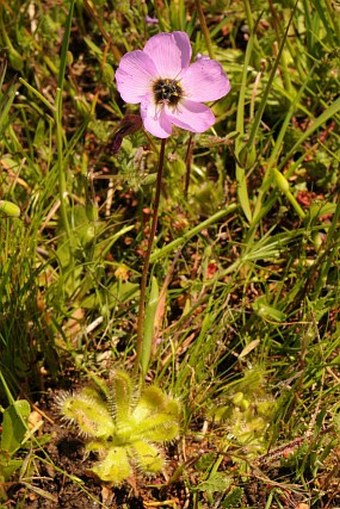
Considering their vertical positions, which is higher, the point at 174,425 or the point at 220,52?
the point at 220,52

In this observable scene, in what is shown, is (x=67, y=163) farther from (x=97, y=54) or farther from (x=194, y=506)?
(x=194, y=506)

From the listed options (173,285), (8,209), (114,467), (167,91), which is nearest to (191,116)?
(167,91)

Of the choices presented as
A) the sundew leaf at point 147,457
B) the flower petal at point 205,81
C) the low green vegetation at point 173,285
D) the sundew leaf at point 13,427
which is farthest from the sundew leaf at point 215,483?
the flower petal at point 205,81

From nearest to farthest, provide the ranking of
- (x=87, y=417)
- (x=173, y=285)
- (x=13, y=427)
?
1. (x=13, y=427)
2. (x=87, y=417)
3. (x=173, y=285)

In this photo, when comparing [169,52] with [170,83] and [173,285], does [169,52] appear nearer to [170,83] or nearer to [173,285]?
[170,83]

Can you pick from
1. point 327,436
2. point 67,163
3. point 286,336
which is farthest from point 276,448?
point 67,163

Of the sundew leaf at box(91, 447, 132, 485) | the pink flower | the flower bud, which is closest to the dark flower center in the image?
the pink flower
